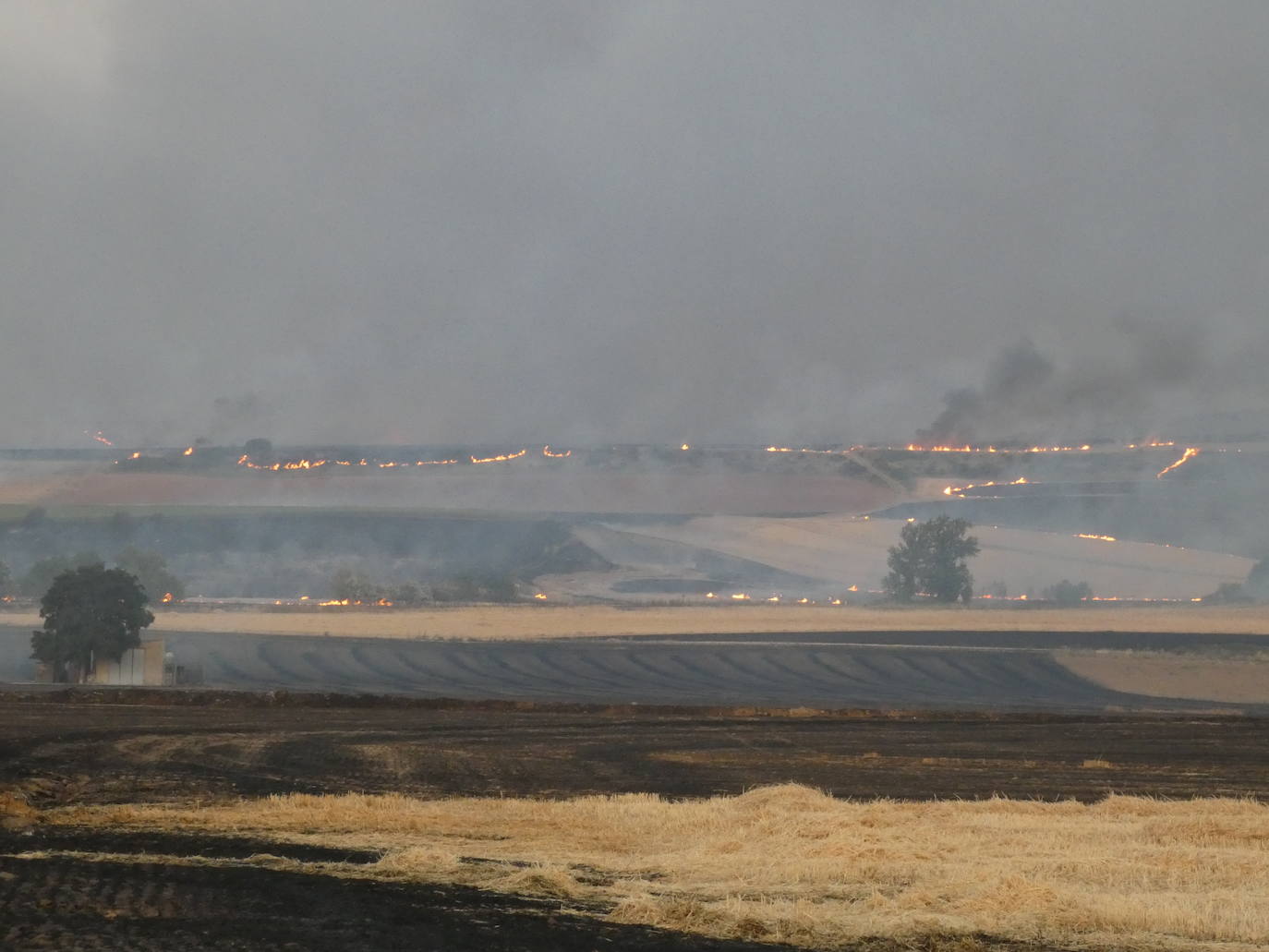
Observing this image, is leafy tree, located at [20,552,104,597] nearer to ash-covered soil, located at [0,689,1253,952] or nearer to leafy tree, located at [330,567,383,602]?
leafy tree, located at [330,567,383,602]

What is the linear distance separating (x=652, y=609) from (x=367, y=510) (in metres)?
49.7

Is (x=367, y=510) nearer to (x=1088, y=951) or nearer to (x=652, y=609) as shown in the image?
(x=652, y=609)

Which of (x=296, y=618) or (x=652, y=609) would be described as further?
(x=652, y=609)

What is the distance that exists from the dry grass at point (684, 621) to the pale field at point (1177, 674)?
16545 millimetres

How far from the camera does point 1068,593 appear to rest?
367 ft

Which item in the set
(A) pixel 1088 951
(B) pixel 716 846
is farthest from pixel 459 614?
(A) pixel 1088 951

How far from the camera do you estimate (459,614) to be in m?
91.2

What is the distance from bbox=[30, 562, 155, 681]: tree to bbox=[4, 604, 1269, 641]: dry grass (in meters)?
20.4

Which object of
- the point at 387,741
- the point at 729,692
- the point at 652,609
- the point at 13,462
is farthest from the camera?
the point at 13,462

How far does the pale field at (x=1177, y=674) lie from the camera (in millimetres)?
55188

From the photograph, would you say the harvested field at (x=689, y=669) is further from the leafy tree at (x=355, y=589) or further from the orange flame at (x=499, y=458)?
the orange flame at (x=499, y=458)

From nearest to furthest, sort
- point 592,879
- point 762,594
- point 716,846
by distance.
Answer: point 592,879 → point 716,846 → point 762,594

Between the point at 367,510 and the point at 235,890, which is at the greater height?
the point at 367,510

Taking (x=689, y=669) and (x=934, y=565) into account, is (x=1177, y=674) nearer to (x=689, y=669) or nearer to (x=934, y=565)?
(x=689, y=669)
